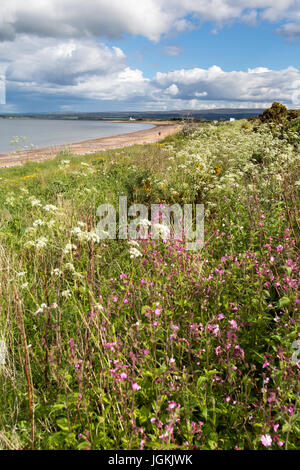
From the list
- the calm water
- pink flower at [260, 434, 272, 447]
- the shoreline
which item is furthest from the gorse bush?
the shoreline

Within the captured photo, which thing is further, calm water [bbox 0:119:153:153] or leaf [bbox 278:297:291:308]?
calm water [bbox 0:119:153:153]

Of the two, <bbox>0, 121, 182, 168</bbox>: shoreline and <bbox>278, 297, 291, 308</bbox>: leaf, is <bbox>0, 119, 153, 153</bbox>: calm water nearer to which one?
<bbox>0, 121, 182, 168</bbox>: shoreline

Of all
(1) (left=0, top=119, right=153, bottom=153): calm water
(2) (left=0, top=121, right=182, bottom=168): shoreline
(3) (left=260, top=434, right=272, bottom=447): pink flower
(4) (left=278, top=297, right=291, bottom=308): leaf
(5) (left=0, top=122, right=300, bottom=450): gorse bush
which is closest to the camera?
(3) (left=260, top=434, right=272, bottom=447): pink flower

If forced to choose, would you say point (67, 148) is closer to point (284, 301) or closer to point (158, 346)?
point (158, 346)

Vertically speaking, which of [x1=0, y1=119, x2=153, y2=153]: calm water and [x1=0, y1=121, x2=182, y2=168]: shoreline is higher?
[x1=0, y1=119, x2=153, y2=153]: calm water

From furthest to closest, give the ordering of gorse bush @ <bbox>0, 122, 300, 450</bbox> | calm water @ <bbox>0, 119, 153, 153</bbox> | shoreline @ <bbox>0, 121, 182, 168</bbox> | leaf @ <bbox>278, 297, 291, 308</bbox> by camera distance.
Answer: calm water @ <bbox>0, 119, 153, 153</bbox>
shoreline @ <bbox>0, 121, 182, 168</bbox>
leaf @ <bbox>278, 297, 291, 308</bbox>
gorse bush @ <bbox>0, 122, 300, 450</bbox>

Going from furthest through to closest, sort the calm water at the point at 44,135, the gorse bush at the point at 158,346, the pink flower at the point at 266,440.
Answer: the calm water at the point at 44,135
the gorse bush at the point at 158,346
the pink flower at the point at 266,440

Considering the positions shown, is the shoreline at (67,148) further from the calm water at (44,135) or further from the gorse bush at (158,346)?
the gorse bush at (158,346)

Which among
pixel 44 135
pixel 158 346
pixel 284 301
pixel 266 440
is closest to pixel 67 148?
pixel 158 346

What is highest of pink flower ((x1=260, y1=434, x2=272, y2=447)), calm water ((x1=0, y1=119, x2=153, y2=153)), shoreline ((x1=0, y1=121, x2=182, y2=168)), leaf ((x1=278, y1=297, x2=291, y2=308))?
calm water ((x1=0, y1=119, x2=153, y2=153))

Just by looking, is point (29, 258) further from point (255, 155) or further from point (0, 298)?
point (255, 155)

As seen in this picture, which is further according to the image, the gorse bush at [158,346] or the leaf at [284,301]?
the leaf at [284,301]

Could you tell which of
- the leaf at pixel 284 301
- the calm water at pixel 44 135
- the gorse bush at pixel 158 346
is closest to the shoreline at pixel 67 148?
the calm water at pixel 44 135
